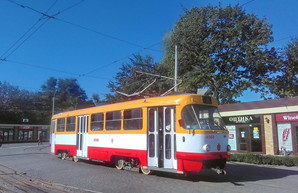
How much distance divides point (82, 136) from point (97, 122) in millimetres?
1809

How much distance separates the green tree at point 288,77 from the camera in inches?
1168

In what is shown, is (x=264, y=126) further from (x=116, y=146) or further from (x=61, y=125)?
(x=61, y=125)

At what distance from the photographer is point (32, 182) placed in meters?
9.62

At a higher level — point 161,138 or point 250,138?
point 161,138

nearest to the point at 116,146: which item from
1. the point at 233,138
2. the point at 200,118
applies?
the point at 200,118

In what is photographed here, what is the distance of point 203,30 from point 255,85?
7884 mm

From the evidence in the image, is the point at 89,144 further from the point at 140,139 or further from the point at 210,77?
the point at 210,77

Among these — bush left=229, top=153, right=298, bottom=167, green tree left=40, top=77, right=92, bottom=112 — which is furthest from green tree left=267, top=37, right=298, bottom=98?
green tree left=40, top=77, right=92, bottom=112

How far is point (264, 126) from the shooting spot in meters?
20.7

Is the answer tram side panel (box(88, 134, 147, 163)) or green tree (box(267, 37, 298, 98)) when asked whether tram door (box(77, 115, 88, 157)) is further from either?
green tree (box(267, 37, 298, 98))

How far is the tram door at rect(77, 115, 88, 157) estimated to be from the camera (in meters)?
14.9

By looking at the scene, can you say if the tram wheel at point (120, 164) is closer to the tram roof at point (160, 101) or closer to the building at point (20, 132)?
the tram roof at point (160, 101)

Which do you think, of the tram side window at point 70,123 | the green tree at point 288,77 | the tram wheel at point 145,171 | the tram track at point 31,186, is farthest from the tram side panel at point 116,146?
the green tree at point 288,77

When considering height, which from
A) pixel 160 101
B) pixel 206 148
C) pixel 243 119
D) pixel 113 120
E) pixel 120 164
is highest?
pixel 160 101
